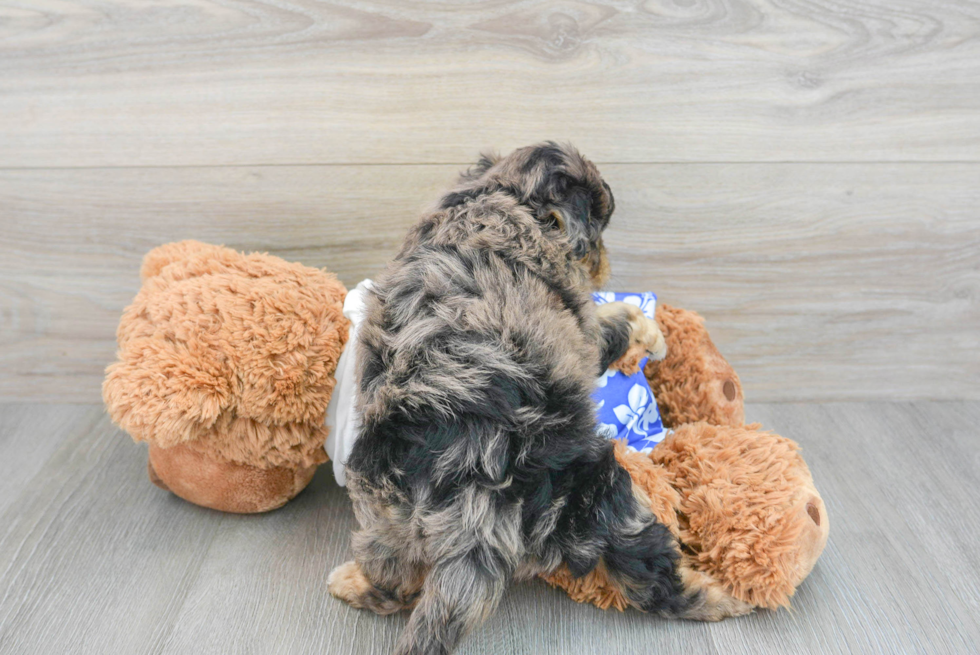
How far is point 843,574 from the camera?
1.50 meters

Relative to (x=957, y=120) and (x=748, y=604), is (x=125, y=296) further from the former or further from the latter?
(x=957, y=120)

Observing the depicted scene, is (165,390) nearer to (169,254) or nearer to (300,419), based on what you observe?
(300,419)

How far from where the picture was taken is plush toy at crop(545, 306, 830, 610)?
1.33 m

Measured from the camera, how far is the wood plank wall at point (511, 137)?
5.88ft

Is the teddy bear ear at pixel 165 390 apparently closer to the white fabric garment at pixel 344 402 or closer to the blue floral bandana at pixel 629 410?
the white fabric garment at pixel 344 402

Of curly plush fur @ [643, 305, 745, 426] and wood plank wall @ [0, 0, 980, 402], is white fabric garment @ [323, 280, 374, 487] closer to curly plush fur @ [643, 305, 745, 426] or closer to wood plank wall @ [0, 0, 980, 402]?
wood plank wall @ [0, 0, 980, 402]

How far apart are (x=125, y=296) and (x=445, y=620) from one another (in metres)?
1.49

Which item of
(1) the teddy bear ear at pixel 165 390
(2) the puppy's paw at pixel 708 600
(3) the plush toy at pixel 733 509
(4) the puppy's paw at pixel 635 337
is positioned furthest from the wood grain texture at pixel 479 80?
(2) the puppy's paw at pixel 708 600

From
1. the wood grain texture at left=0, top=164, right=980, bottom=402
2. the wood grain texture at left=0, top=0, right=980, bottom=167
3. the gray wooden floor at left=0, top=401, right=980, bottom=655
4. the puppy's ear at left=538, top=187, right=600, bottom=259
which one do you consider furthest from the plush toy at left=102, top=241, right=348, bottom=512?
the puppy's ear at left=538, top=187, right=600, bottom=259

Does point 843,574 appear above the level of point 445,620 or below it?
below

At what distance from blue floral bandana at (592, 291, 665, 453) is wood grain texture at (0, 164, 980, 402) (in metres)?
0.45

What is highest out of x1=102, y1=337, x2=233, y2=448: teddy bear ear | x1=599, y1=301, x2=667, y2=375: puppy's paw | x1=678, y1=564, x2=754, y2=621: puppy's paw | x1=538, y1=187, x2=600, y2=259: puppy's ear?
x1=538, y1=187, x2=600, y2=259: puppy's ear

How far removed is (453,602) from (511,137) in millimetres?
1242

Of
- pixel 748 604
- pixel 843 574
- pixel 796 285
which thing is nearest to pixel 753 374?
pixel 796 285
